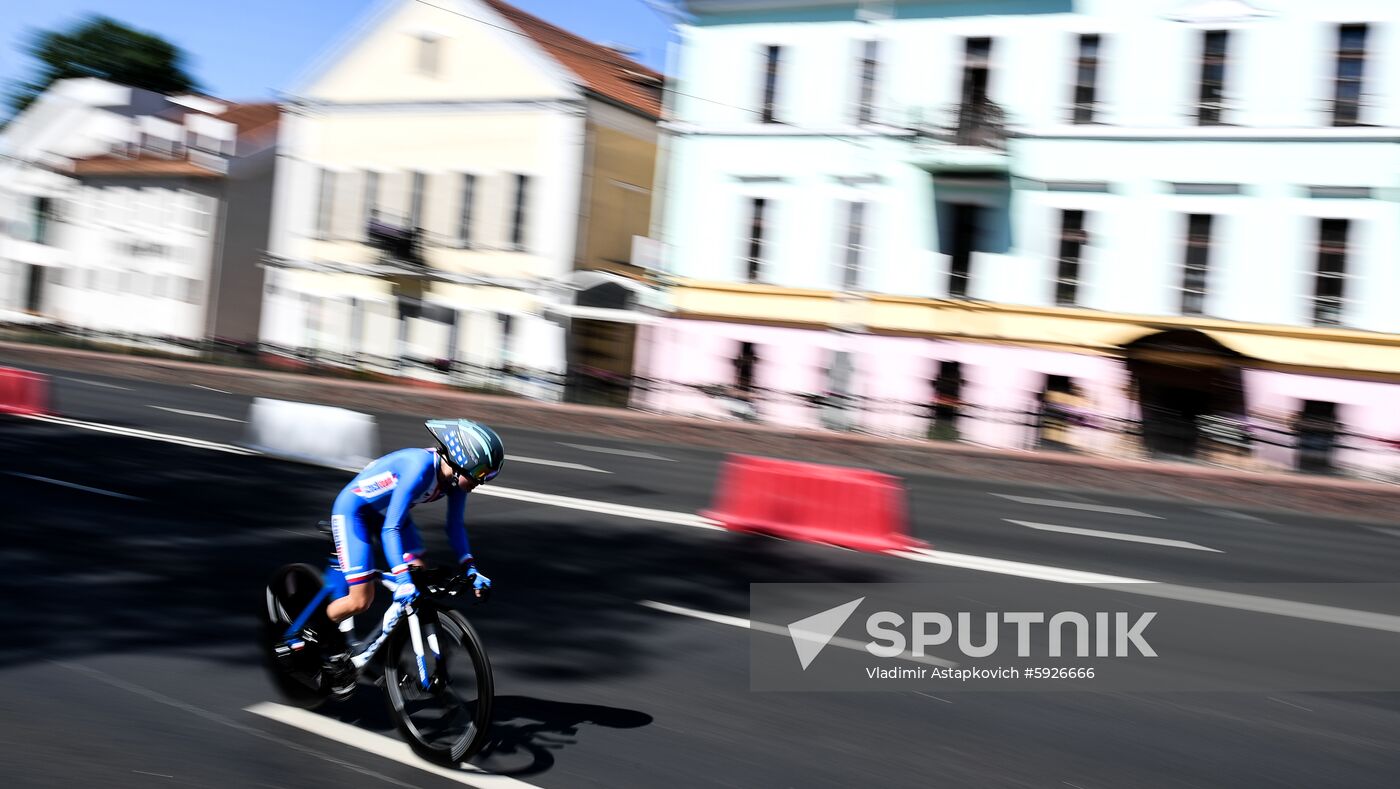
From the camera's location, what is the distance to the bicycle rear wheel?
6.51 metres

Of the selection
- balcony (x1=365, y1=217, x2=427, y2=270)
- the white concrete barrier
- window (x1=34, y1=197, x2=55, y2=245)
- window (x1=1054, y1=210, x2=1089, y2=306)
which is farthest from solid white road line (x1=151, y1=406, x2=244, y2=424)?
window (x1=34, y1=197, x2=55, y2=245)

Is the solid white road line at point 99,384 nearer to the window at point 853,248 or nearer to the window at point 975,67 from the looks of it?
the window at point 853,248

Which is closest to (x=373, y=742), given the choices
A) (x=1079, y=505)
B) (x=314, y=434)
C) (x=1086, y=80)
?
(x=314, y=434)

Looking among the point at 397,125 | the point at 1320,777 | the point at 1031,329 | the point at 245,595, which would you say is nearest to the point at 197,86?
the point at 397,125

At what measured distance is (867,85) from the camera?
1256 inches

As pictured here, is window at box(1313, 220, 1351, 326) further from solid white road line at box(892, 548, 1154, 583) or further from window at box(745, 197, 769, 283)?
solid white road line at box(892, 548, 1154, 583)

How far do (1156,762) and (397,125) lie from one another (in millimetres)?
36796

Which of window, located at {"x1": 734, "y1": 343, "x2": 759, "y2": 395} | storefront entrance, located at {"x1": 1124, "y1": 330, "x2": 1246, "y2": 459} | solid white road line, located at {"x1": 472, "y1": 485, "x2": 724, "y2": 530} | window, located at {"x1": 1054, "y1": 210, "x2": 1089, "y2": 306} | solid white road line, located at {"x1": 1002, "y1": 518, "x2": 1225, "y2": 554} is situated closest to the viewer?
solid white road line, located at {"x1": 472, "y1": 485, "x2": 724, "y2": 530}

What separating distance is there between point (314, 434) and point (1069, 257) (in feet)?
58.2

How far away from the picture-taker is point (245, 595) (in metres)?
9.31

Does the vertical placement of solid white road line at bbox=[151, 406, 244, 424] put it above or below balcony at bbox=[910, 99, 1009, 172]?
below

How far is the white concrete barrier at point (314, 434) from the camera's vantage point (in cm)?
1698

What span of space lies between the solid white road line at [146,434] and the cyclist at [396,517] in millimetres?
11996

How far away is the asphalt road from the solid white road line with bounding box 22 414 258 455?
2.43 metres
